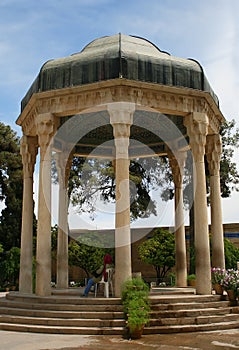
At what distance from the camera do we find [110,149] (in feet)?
60.2

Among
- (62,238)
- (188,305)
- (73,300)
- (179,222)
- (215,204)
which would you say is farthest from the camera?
(179,222)

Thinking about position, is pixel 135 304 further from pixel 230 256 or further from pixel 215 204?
pixel 230 256

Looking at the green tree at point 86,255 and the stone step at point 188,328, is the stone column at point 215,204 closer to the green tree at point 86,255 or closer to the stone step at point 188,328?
the stone step at point 188,328

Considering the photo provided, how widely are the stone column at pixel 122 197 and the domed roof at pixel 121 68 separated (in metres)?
1.00

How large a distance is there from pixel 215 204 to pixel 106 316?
6.38m

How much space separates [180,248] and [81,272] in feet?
40.6

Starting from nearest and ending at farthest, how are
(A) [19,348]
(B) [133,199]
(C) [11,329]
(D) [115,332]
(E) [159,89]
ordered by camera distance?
(A) [19,348], (D) [115,332], (C) [11,329], (E) [159,89], (B) [133,199]

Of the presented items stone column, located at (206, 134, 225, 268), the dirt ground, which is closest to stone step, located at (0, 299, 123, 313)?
the dirt ground

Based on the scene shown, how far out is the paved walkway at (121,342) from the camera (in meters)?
8.29

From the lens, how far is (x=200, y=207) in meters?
12.9

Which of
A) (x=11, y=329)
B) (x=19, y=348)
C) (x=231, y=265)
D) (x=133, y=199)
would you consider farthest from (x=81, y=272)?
(x=19, y=348)

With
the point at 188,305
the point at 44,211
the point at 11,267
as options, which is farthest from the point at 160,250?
the point at 188,305

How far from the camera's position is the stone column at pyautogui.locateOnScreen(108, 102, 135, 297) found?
11.5 m

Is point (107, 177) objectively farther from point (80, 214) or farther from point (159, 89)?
point (159, 89)
